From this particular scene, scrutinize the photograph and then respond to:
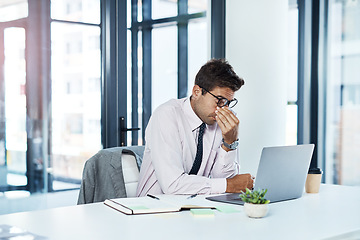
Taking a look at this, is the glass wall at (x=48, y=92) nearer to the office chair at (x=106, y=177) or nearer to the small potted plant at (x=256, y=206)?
the office chair at (x=106, y=177)

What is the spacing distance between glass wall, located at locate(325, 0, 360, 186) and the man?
1.71m

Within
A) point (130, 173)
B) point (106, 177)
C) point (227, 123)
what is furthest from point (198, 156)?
point (106, 177)

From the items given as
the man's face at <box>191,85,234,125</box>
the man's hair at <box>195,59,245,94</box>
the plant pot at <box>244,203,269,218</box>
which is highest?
the man's hair at <box>195,59,245,94</box>

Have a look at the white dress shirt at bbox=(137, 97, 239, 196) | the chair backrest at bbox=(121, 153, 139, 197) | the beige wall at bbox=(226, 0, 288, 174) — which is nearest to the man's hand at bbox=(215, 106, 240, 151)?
the white dress shirt at bbox=(137, 97, 239, 196)

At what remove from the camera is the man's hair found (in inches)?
91.0

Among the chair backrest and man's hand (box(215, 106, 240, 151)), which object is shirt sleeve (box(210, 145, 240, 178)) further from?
the chair backrest

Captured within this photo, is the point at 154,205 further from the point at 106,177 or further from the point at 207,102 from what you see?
the point at 207,102

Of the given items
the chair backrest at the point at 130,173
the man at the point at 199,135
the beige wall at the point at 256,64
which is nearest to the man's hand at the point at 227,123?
the man at the point at 199,135

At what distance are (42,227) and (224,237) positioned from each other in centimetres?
55

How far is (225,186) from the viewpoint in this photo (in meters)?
2.10

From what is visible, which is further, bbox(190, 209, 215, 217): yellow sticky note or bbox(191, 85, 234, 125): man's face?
bbox(191, 85, 234, 125): man's face

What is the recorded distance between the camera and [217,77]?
2.31 meters

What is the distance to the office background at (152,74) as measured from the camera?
9.18ft

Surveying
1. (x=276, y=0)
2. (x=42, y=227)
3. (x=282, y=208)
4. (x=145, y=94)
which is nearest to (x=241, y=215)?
(x=282, y=208)
